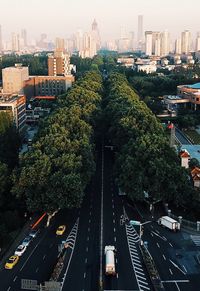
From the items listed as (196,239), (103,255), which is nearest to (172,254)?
(196,239)

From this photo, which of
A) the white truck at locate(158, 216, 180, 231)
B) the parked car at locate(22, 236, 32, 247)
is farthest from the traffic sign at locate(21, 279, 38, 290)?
the white truck at locate(158, 216, 180, 231)

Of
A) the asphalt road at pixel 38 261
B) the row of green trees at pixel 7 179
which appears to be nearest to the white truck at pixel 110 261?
the asphalt road at pixel 38 261

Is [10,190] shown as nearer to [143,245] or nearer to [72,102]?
[143,245]

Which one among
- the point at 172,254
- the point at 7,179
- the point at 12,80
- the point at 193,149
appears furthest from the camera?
the point at 12,80

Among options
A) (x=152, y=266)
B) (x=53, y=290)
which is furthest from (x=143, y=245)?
(x=53, y=290)

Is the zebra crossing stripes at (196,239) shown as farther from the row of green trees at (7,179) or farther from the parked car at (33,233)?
the row of green trees at (7,179)

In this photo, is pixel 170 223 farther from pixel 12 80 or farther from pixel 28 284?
pixel 12 80

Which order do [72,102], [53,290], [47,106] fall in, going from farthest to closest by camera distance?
[47,106]
[72,102]
[53,290]

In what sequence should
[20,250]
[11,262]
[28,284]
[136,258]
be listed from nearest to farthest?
[28,284], [11,262], [136,258], [20,250]
